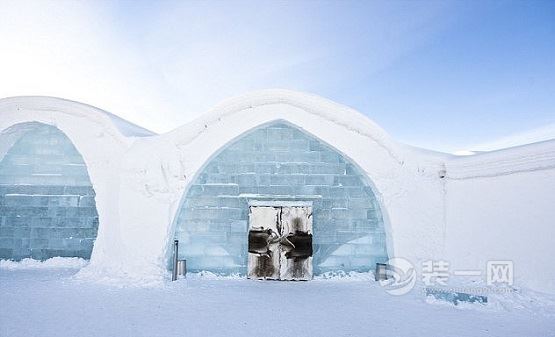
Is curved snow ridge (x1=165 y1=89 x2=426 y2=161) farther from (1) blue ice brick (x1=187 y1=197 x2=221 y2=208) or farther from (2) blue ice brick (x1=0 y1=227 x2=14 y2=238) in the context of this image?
(2) blue ice brick (x1=0 y1=227 x2=14 y2=238)

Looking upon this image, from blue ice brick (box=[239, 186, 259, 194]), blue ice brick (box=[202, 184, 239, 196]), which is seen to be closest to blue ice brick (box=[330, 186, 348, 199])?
blue ice brick (box=[239, 186, 259, 194])

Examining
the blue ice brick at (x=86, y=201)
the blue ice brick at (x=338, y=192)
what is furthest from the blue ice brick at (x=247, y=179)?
the blue ice brick at (x=86, y=201)

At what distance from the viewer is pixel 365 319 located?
15.4 ft

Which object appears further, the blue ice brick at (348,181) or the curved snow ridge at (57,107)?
the curved snow ridge at (57,107)

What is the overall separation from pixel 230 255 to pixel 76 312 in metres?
3.22

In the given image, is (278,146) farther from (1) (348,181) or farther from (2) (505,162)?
(2) (505,162)

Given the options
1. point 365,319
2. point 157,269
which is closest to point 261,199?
point 157,269

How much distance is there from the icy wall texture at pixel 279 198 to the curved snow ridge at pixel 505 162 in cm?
191

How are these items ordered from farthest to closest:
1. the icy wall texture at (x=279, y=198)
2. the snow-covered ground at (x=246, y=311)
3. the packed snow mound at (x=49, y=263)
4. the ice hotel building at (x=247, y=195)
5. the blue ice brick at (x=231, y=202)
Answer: the packed snow mound at (x=49, y=263) → the blue ice brick at (x=231, y=202) → the icy wall texture at (x=279, y=198) → the ice hotel building at (x=247, y=195) → the snow-covered ground at (x=246, y=311)

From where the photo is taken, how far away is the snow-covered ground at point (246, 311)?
420 cm

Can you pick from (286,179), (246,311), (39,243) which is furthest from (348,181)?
(39,243)

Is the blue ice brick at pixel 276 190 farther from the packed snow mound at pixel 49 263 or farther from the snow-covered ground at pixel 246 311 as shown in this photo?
the packed snow mound at pixel 49 263

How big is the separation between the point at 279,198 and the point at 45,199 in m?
5.65

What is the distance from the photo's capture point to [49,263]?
7910 mm
